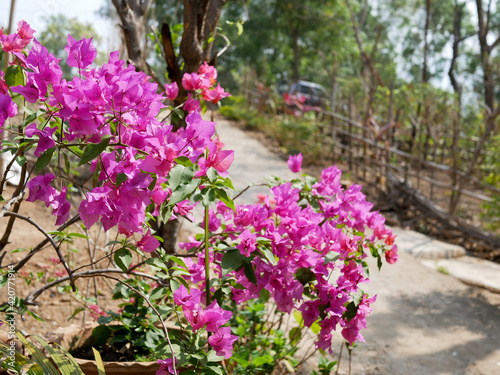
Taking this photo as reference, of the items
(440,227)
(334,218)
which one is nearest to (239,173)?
(440,227)

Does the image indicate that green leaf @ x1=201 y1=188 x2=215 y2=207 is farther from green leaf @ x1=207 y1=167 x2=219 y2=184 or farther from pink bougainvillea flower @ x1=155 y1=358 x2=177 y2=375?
pink bougainvillea flower @ x1=155 y1=358 x2=177 y2=375

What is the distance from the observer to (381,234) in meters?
1.62

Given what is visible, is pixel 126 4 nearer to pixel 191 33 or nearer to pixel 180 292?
pixel 191 33

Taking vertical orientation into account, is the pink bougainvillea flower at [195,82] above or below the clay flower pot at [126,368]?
above

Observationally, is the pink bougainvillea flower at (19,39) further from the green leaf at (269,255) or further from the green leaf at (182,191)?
the green leaf at (269,255)

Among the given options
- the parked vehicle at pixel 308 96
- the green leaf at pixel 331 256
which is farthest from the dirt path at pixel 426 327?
the parked vehicle at pixel 308 96

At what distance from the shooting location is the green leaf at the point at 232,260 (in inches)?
48.1

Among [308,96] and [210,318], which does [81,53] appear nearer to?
[210,318]

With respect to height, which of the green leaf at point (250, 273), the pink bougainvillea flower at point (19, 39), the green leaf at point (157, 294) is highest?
the pink bougainvillea flower at point (19, 39)

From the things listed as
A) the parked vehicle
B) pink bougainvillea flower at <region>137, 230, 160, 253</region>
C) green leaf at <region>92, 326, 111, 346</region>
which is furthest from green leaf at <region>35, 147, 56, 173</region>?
the parked vehicle

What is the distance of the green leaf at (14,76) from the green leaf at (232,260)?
2.43ft

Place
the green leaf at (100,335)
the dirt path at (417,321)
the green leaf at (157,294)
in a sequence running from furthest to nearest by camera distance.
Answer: the dirt path at (417,321) → the green leaf at (100,335) → the green leaf at (157,294)

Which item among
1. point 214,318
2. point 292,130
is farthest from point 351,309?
point 292,130

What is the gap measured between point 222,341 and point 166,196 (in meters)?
0.40
